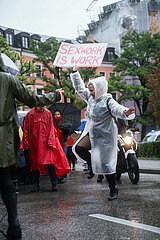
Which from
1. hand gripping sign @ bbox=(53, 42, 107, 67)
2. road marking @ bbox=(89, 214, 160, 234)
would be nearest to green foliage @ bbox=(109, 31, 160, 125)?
hand gripping sign @ bbox=(53, 42, 107, 67)

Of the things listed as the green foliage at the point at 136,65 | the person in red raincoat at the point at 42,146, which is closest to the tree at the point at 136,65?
the green foliage at the point at 136,65

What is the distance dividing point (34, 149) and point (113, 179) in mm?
2052

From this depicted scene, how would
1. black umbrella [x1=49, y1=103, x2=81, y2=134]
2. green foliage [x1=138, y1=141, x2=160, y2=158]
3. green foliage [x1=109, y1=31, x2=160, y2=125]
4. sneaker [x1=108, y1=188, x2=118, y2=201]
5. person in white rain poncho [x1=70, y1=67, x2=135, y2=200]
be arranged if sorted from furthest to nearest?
green foliage [x1=109, y1=31, x2=160, y2=125], green foliage [x1=138, y1=141, x2=160, y2=158], black umbrella [x1=49, y1=103, x2=81, y2=134], person in white rain poncho [x1=70, y1=67, x2=135, y2=200], sneaker [x1=108, y1=188, x2=118, y2=201]

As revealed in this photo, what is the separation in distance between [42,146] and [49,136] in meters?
0.24

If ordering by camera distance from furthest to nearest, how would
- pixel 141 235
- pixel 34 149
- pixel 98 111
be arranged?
pixel 34 149 → pixel 98 111 → pixel 141 235

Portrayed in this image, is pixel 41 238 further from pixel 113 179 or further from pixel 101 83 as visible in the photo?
pixel 101 83

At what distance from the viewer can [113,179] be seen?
18.9ft

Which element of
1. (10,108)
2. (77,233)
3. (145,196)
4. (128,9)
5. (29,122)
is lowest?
(145,196)

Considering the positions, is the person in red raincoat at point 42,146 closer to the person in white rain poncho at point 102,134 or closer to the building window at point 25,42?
the person in white rain poncho at point 102,134

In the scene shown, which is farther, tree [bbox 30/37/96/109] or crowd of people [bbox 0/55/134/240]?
tree [bbox 30/37/96/109]

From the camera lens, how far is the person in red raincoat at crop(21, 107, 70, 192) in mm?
7129

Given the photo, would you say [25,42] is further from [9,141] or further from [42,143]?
[9,141]

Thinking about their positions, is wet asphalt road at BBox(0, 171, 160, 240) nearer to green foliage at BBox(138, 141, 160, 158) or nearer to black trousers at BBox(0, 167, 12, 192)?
black trousers at BBox(0, 167, 12, 192)

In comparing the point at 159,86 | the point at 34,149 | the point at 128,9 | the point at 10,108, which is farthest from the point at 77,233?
the point at 128,9
